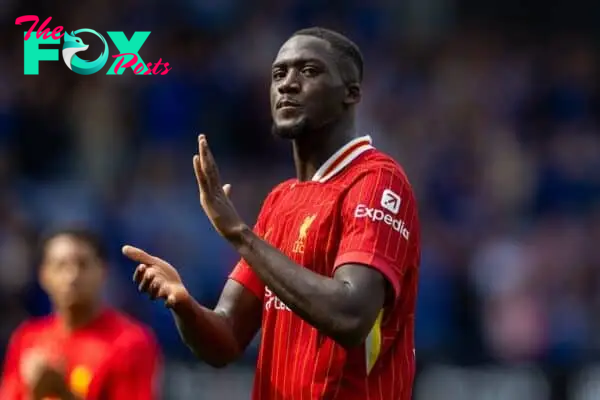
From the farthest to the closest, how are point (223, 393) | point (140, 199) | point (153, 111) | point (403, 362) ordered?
point (153, 111) < point (140, 199) < point (223, 393) < point (403, 362)

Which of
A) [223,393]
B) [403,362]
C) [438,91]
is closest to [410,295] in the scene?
[403,362]

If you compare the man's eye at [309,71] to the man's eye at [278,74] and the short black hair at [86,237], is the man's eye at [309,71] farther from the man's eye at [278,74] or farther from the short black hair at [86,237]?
the short black hair at [86,237]

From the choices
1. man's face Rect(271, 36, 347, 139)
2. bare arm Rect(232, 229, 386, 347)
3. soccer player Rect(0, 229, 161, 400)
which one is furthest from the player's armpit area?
soccer player Rect(0, 229, 161, 400)

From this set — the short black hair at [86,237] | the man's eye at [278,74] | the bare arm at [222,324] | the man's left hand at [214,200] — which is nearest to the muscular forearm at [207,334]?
the bare arm at [222,324]

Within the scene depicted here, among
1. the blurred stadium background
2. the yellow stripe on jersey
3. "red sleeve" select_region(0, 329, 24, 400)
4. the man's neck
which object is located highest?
the blurred stadium background

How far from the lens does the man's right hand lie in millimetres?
5305

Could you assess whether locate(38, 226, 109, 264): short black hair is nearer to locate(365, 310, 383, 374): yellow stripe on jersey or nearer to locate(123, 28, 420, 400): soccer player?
locate(123, 28, 420, 400): soccer player

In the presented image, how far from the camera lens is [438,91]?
15.1m

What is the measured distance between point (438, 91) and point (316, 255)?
983 centimetres

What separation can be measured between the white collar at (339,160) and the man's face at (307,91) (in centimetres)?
12

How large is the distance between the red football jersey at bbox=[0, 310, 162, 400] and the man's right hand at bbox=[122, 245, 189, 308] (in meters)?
1.88

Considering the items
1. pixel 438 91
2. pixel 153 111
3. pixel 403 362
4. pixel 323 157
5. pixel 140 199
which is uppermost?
pixel 438 91

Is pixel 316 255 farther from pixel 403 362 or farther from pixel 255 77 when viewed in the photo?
pixel 255 77

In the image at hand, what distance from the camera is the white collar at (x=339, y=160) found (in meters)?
5.64
